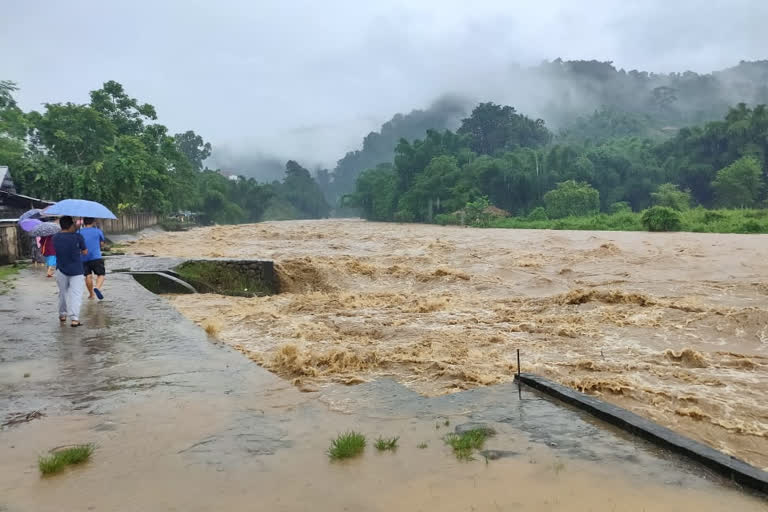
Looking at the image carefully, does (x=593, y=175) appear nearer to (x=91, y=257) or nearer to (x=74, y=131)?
(x=74, y=131)

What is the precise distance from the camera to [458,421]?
3773 mm

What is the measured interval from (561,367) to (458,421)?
2.93 metres

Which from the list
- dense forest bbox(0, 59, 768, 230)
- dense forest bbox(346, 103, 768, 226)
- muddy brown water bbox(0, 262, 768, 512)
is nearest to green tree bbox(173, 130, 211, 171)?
dense forest bbox(0, 59, 768, 230)

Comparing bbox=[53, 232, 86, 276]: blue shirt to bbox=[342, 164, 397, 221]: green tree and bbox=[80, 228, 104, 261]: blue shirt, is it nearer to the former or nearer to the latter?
bbox=[80, 228, 104, 261]: blue shirt

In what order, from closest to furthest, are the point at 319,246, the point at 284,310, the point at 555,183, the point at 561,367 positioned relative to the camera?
1. the point at 561,367
2. the point at 284,310
3. the point at 319,246
4. the point at 555,183

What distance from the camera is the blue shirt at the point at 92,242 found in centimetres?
905

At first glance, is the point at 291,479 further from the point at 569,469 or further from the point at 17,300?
the point at 17,300

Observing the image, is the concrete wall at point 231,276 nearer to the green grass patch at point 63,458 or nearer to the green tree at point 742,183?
the green grass patch at point 63,458

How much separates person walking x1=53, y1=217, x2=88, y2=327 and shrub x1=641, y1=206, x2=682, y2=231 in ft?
102

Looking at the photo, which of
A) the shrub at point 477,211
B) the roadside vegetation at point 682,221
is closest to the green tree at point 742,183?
the roadside vegetation at point 682,221

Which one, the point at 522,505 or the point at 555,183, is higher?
the point at 555,183

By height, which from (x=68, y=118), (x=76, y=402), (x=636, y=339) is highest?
(x=68, y=118)

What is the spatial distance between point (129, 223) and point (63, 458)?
39.5 meters

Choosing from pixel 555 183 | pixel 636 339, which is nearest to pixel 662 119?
pixel 555 183
